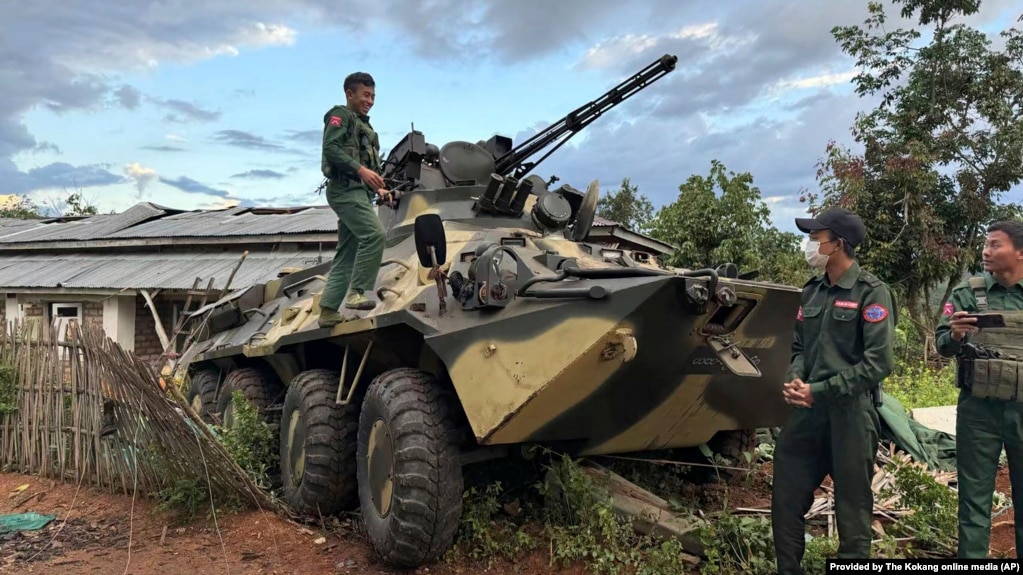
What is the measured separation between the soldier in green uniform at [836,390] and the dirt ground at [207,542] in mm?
1253

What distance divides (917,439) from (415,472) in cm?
459

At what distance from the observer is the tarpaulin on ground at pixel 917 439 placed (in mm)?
6367

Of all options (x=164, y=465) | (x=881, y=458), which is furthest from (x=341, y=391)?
(x=881, y=458)

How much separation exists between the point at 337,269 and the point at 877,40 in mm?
11492

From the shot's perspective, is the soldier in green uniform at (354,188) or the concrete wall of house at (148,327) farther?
the concrete wall of house at (148,327)

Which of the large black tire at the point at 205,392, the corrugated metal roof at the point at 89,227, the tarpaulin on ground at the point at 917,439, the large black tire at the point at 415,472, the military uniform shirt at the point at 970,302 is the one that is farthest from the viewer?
the corrugated metal roof at the point at 89,227

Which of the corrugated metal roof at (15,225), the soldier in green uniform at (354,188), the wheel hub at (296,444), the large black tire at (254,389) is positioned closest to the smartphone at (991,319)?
the soldier in green uniform at (354,188)

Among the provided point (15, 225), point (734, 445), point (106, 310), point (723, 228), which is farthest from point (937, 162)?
point (15, 225)

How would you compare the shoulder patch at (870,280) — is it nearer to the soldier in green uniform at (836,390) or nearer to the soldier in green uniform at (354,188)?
the soldier in green uniform at (836,390)

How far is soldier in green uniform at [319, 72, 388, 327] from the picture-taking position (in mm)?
5117

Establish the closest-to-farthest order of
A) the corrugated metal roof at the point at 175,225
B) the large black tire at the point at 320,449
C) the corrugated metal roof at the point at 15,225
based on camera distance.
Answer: the large black tire at the point at 320,449 < the corrugated metal roof at the point at 175,225 < the corrugated metal roof at the point at 15,225

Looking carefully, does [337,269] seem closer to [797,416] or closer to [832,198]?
[797,416]

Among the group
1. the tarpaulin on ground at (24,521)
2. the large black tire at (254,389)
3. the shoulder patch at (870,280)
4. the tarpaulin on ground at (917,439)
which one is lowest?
the tarpaulin on ground at (24,521)

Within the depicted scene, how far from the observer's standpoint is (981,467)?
3.78m
